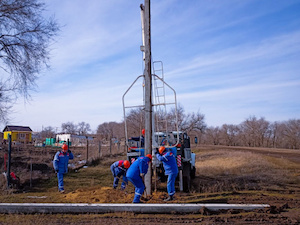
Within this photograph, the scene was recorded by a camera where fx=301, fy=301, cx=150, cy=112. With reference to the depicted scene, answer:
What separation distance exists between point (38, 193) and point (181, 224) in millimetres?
6322

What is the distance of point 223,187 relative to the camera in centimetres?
1078

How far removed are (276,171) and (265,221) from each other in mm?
9330

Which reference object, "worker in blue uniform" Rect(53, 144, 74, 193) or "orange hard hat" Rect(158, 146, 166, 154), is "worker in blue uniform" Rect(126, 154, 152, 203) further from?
"worker in blue uniform" Rect(53, 144, 74, 193)

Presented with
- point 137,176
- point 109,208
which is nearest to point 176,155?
point 137,176

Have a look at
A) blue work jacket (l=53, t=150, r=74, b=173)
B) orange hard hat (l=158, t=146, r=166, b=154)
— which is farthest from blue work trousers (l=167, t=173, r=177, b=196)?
blue work jacket (l=53, t=150, r=74, b=173)

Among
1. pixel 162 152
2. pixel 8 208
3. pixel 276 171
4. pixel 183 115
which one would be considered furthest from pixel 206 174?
pixel 183 115

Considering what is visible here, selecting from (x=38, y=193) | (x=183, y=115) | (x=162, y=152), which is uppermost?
(x=183, y=115)

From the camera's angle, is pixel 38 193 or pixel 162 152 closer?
pixel 162 152

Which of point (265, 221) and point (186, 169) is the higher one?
point (186, 169)

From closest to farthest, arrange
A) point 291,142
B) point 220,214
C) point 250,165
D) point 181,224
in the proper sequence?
point 181,224, point 220,214, point 250,165, point 291,142

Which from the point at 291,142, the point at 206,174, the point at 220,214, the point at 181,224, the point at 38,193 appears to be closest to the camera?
the point at 181,224

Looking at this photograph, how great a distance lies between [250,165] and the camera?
16812mm

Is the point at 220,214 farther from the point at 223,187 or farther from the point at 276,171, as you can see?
the point at 276,171

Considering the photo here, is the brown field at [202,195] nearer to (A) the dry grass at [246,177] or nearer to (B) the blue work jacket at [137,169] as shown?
(A) the dry grass at [246,177]
